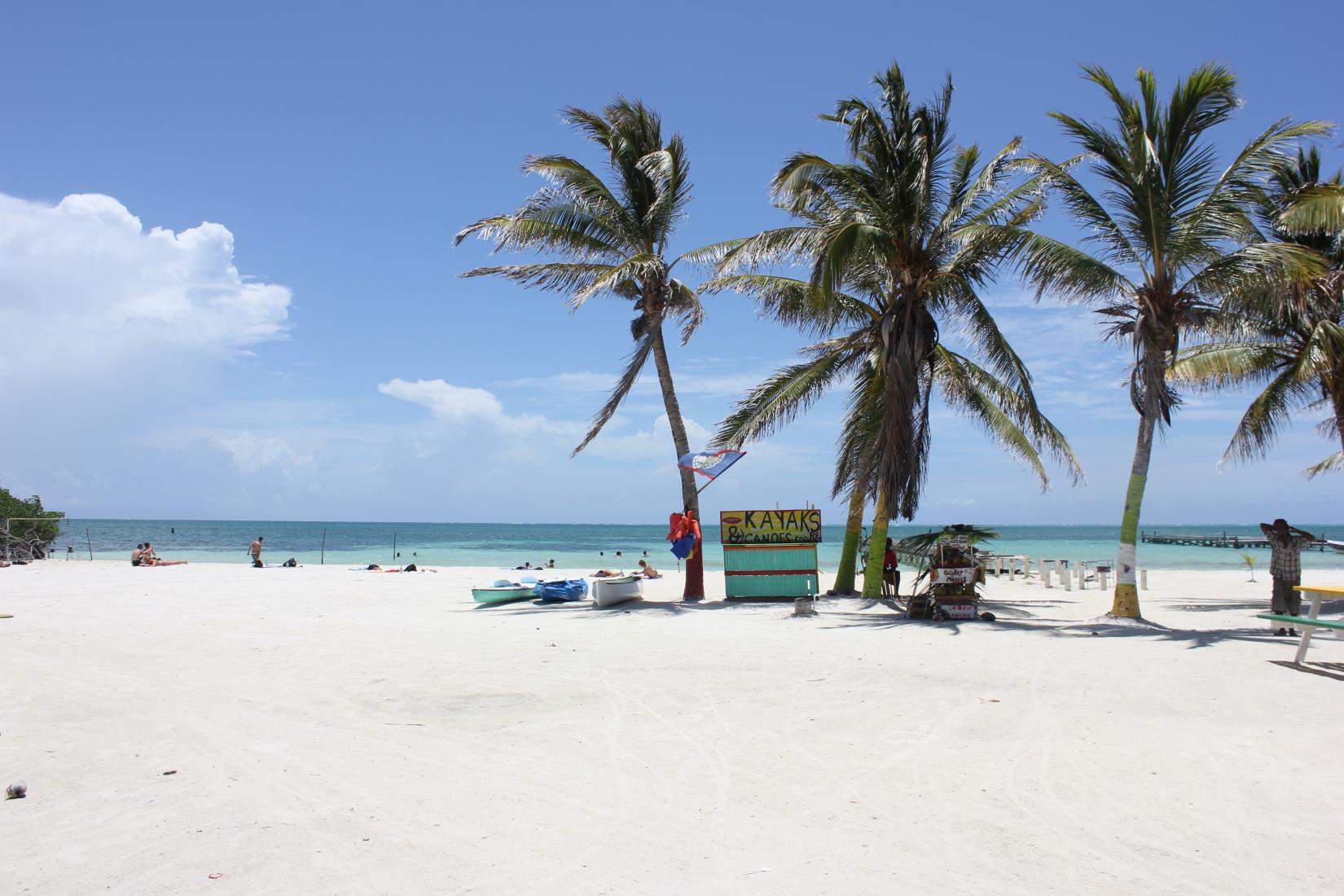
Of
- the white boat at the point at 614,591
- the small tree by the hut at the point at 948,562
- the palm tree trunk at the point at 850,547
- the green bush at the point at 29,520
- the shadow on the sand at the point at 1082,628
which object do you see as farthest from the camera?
the green bush at the point at 29,520

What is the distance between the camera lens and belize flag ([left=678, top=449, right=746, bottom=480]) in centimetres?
1577

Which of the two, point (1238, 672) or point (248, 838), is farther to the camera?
point (1238, 672)

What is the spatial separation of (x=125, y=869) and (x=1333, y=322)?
18.0 metres

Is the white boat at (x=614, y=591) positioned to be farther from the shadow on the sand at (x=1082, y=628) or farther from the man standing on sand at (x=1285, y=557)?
the man standing on sand at (x=1285, y=557)

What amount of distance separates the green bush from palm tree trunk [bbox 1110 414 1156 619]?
31.7 metres

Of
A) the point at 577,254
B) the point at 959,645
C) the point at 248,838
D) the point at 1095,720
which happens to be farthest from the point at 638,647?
the point at 577,254

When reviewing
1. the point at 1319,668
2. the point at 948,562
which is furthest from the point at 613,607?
the point at 1319,668

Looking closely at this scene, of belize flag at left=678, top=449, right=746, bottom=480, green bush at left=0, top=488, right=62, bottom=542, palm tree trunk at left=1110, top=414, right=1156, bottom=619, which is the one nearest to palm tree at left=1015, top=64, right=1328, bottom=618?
palm tree trunk at left=1110, top=414, right=1156, bottom=619

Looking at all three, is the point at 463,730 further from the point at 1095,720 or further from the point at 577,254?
the point at 577,254

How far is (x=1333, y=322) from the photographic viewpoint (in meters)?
14.5

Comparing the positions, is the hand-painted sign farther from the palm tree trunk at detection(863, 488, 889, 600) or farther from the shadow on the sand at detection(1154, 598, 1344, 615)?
the shadow on the sand at detection(1154, 598, 1344, 615)

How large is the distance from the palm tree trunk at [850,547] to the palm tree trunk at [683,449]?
2741 millimetres

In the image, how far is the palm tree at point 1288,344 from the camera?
46.1 ft

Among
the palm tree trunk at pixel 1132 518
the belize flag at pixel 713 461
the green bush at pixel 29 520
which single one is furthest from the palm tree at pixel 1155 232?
the green bush at pixel 29 520
